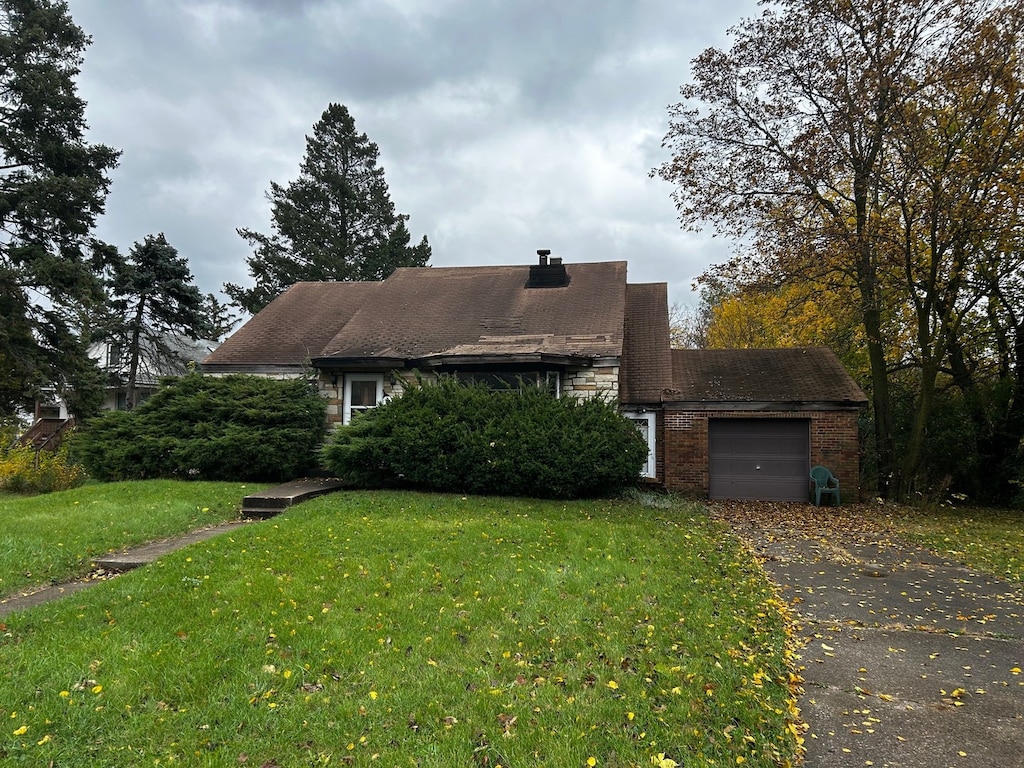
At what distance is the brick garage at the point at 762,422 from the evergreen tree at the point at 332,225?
73.2 ft

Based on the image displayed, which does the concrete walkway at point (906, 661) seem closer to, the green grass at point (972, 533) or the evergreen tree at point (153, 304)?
the green grass at point (972, 533)

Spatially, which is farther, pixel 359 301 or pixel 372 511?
pixel 359 301

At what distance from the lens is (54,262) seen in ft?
57.2

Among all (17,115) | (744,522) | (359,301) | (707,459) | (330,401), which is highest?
(17,115)

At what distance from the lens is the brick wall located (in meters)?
13.7

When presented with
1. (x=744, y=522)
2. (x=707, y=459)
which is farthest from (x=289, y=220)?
(x=744, y=522)

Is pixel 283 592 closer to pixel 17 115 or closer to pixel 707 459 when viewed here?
pixel 707 459

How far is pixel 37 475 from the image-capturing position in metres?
14.0

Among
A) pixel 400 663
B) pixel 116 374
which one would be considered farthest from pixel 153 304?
pixel 400 663

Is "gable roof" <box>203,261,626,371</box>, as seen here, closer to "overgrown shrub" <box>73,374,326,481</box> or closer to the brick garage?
"overgrown shrub" <box>73,374,326,481</box>

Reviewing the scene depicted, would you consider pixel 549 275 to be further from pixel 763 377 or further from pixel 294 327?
pixel 294 327

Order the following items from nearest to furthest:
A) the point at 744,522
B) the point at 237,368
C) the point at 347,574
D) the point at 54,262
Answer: the point at 347,574
the point at 744,522
the point at 237,368
the point at 54,262

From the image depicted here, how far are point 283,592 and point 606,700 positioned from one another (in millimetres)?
3033

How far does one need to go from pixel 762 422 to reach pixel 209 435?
499 inches
